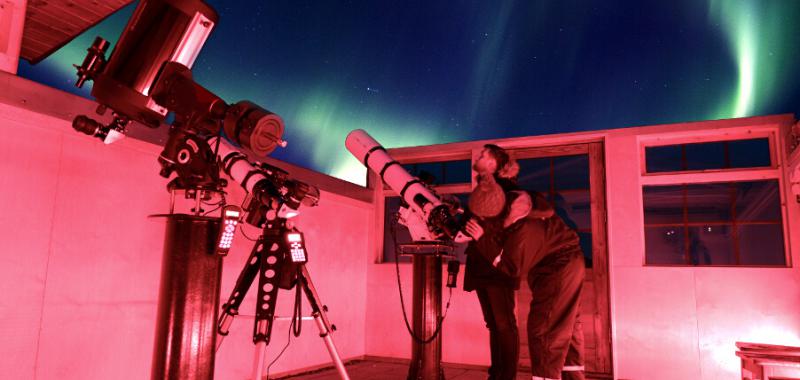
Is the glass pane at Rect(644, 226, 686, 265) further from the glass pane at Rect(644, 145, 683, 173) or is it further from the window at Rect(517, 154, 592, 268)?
the window at Rect(517, 154, 592, 268)

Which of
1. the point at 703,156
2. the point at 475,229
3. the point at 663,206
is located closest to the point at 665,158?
the point at 703,156

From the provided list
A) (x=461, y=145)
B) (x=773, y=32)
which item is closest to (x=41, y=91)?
(x=461, y=145)

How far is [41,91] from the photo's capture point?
2994 millimetres

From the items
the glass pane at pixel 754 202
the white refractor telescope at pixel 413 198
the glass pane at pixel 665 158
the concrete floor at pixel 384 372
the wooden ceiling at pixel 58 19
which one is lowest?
the concrete floor at pixel 384 372

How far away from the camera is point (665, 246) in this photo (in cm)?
2891

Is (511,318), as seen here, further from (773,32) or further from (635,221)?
(773,32)

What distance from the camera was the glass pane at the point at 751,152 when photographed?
553 cm

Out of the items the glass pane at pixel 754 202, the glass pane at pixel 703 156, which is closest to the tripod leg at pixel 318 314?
the glass pane at pixel 754 202

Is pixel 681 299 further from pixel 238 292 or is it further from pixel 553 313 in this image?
pixel 238 292

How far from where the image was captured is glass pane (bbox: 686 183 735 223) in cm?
2631

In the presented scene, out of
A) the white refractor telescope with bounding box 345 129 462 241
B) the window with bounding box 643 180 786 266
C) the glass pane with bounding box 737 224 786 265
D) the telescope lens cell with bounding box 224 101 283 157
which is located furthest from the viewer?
the glass pane with bounding box 737 224 786 265

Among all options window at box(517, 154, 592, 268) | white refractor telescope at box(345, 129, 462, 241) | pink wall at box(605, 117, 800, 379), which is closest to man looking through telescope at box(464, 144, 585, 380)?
white refractor telescope at box(345, 129, 462, 241)

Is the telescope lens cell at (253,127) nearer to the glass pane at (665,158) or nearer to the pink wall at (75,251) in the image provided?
the pink wall at (75,251)

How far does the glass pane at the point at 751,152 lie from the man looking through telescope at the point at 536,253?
3.46 m
